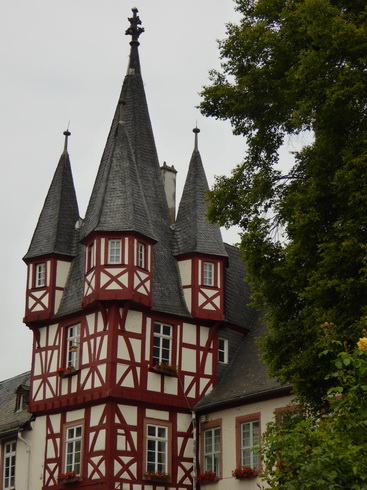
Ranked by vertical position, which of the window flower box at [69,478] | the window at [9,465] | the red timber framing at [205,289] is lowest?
the window flower box at [69,478]

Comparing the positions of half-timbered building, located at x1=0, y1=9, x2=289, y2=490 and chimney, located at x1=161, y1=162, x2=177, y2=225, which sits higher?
chimney, located at x1=161, y1=162, x2=177, y2=225

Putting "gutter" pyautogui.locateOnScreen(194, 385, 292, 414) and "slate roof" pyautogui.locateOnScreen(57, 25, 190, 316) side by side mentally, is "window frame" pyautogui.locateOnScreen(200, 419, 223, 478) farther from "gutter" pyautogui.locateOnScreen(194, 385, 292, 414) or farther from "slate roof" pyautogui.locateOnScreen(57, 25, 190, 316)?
"slate roof" pyautogui.locateOnScreen(57, 25, 190, 316)

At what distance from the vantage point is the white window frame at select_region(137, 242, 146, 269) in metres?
30.7

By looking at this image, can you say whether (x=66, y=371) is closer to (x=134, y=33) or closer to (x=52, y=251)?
(x=52, y=251)

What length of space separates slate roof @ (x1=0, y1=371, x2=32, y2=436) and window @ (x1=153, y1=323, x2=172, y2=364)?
15.8ft

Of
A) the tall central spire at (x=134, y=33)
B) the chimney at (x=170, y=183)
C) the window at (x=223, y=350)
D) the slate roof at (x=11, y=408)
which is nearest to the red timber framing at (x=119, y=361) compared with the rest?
the window at (x=223, y=350)

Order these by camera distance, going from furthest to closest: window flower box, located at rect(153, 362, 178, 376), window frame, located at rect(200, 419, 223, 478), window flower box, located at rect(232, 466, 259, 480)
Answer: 1. window flower box, located at rect(153, 362, 178, 376)
2. window frame, located at rect(200, 419, 223, 478)
3. window flower box, located at rect(232, 466, 259, 480)

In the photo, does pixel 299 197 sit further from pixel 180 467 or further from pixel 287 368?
pixel 180 467

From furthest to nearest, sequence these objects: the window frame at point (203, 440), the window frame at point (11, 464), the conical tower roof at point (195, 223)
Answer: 1. the conical tower roof at point (195, 223)
2. the window frame at point (11, 464)
3. the window frame at point (203, 440)

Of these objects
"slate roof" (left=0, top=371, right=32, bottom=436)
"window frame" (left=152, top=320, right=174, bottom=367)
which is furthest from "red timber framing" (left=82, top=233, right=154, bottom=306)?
"slate roof" (left=0, top=371, right=32, bottom=436)

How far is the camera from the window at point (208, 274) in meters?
32.3

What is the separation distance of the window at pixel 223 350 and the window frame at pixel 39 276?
6156mm

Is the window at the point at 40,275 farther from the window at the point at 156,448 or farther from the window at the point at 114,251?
the window at the point at 156,448

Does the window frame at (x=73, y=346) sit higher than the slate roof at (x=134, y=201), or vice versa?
the slate roof at (x=134, y=201)
